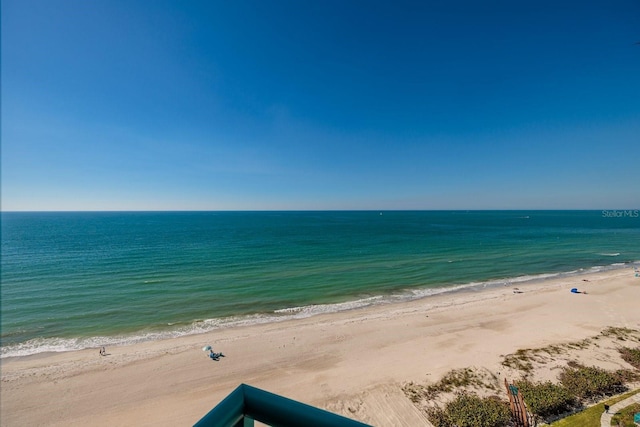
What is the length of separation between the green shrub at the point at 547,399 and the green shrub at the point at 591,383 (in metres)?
0.49

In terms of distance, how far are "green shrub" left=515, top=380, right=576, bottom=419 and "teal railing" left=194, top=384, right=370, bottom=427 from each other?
41.3ft

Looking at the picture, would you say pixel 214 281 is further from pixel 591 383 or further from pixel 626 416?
pixel 626 416

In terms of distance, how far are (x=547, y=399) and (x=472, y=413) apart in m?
2.87

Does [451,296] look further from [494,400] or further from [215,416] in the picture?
[215,416]

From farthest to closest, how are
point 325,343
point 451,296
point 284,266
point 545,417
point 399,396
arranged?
point 284,266 < point 451,296 < point 325,343 < point 399,396 < point 545,417

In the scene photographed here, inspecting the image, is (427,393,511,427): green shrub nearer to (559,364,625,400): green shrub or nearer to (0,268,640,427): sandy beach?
(0,268,640,427): sandy beach

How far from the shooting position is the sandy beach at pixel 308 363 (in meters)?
11.7

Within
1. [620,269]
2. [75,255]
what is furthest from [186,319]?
[620,269]

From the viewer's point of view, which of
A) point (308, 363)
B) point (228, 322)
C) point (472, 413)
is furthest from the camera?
point (228, 322)

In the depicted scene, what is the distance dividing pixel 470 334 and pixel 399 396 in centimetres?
834

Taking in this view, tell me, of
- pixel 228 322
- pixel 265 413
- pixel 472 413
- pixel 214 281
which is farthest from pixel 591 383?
pixel 214 281

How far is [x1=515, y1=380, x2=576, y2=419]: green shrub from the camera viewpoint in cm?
959

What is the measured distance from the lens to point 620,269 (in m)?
34.4

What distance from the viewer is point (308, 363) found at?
14.8 meters
